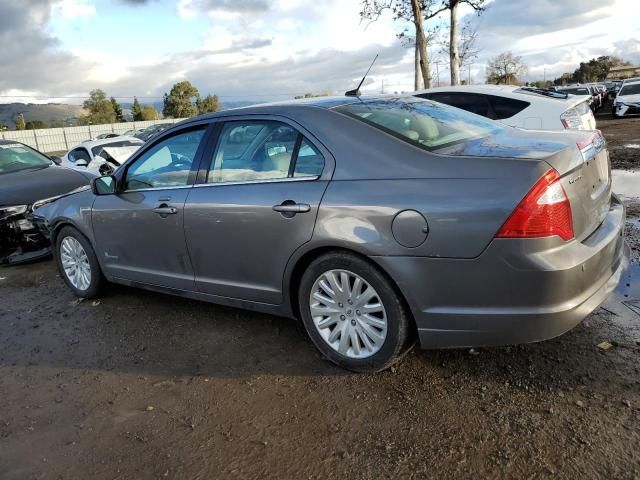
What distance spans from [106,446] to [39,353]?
1626 mm

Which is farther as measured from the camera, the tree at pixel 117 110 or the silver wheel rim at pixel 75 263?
the tree at pixel 117 110

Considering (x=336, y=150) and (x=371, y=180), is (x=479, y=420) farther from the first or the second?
(x=336, y=150)

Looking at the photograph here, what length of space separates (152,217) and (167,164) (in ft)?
1.41

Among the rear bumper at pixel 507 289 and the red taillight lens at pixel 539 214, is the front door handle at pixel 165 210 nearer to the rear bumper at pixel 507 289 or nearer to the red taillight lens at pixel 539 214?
the rear bumper at pixel 507 289

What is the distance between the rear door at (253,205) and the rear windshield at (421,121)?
40cm

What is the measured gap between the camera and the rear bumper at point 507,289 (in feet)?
8.68

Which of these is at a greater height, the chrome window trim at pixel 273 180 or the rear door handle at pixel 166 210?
the chrome window trim at pixel 273 180

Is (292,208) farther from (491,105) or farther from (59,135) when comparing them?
(59,135)

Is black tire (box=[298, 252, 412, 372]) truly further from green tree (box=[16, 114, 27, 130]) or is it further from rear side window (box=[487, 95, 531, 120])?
green tree (box=[16, 114, 27, 130])

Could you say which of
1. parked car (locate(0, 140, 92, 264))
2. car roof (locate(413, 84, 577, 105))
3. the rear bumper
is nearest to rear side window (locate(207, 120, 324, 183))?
the rear bumper

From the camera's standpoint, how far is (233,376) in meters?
3.50

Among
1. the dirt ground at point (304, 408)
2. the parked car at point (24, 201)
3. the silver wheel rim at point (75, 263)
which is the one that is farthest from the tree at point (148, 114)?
the dirt ground at point (304, 408)

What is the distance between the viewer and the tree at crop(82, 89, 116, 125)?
201ft

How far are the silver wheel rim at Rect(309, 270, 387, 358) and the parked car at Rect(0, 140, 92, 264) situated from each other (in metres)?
4.21
